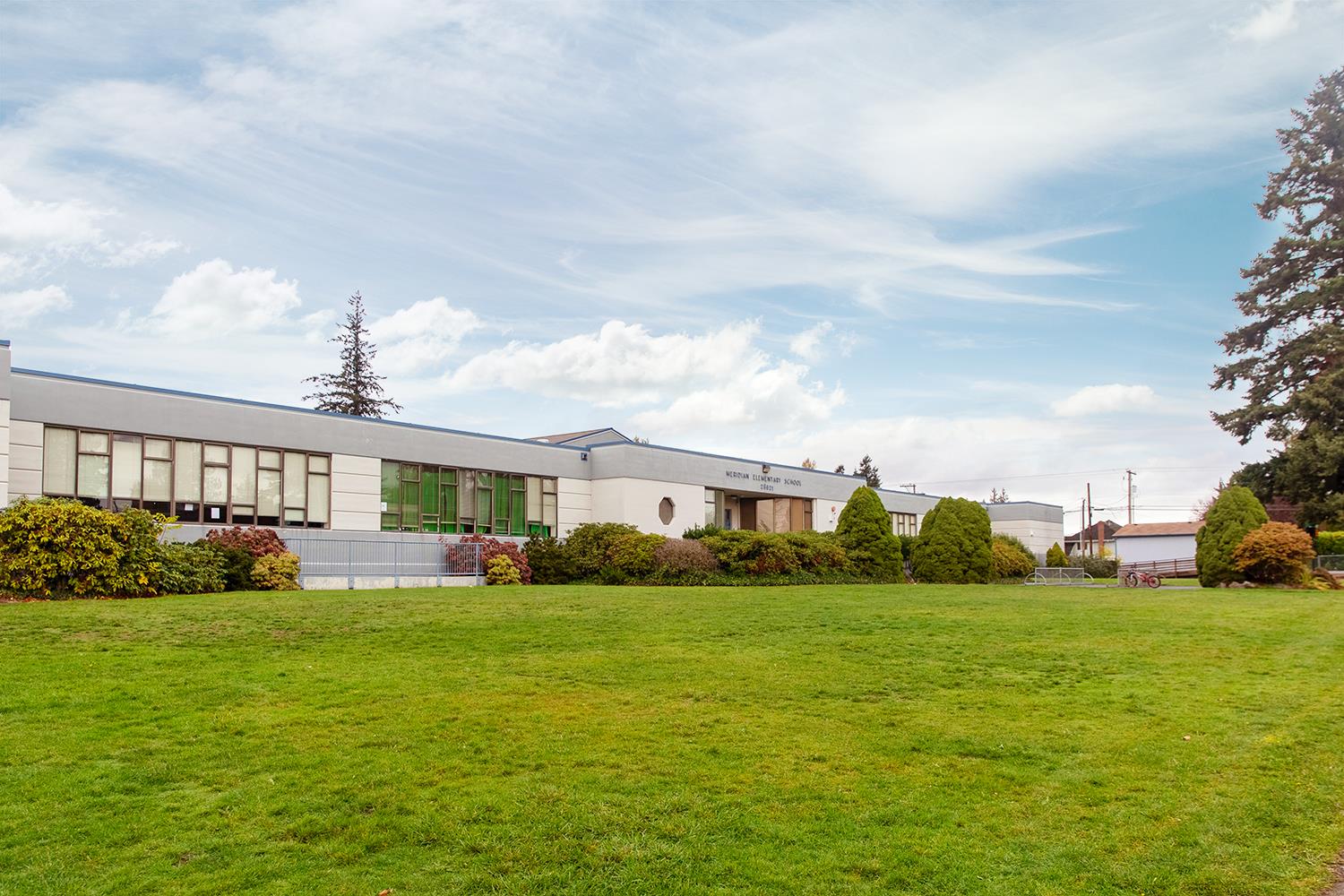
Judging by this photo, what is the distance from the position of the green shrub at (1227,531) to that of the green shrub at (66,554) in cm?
2481

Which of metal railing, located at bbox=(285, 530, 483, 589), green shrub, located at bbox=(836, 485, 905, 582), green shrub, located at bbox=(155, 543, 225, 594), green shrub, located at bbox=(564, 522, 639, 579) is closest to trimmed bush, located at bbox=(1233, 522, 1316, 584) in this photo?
green shrub, located at bbox=(836, 485, 905, 582)

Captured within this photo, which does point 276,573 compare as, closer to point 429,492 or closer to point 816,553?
point 429,492

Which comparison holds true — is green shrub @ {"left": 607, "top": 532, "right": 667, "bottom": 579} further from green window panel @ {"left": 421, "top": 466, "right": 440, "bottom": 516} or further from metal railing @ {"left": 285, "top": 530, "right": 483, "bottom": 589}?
green window panel @ {"left": 421, "top": 466, "right": 440, "bottom": 516}

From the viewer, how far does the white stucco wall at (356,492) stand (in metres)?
25.6

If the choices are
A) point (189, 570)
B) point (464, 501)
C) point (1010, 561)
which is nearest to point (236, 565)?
point (189, 570)

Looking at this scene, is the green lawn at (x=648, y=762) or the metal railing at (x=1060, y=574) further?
the metal railing at (x=1060, y=574)

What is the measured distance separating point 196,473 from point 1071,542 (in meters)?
81.9

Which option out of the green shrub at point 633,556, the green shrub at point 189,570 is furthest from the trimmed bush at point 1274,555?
the green shrub at point 189,570

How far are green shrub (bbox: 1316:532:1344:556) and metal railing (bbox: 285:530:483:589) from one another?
3516 cm

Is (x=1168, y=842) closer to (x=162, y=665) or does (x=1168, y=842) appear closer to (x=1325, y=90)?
(x=162, y=665)

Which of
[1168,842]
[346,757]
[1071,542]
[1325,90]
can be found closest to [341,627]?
[346,757]

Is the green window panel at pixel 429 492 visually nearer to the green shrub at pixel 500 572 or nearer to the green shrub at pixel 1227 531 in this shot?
the green shrub at pixel 500 572

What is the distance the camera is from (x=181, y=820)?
232 inches

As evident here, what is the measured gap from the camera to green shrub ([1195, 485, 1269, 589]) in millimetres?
26672
